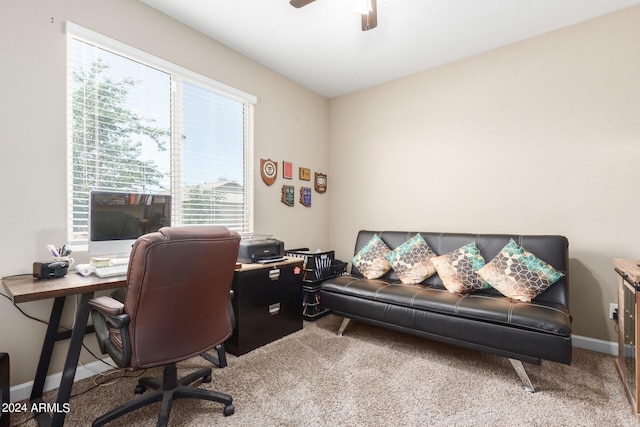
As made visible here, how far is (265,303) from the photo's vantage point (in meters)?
2.50

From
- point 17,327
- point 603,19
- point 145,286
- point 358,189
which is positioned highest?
point 603,19

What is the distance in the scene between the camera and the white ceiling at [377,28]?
2275mm

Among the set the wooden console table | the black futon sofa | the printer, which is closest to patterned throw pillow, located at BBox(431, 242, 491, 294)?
the black futon sofa

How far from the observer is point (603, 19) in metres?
2.40

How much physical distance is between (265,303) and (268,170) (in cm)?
142

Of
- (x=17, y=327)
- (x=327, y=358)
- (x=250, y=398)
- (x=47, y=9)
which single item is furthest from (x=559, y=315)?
(x=47, y=9)

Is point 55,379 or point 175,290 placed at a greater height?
point 175,290

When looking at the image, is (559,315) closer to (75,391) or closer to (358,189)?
(358,189)

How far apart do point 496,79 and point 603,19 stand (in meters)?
0.79

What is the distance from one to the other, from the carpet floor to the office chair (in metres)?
0.38

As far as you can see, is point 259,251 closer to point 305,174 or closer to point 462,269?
point 305,174

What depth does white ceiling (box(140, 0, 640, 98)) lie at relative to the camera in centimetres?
228

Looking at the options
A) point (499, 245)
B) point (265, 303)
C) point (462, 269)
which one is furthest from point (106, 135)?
point (499, 245)

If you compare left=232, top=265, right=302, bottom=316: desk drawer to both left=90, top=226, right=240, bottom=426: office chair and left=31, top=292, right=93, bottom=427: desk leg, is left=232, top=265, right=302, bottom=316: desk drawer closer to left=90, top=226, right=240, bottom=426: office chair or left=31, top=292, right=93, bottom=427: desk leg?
left=90, top=226, right=240, bottom=426: office chair
